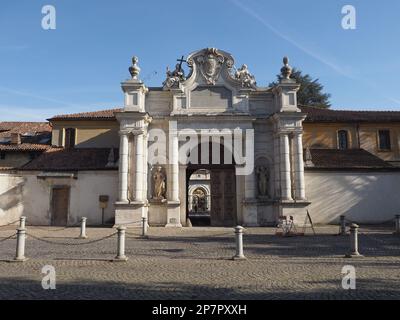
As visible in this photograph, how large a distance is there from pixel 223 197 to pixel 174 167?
390 cm

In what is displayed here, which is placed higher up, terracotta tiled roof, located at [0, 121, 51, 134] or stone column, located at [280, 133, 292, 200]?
terracotta tiled roof, located at [0, 121, 51, 134]

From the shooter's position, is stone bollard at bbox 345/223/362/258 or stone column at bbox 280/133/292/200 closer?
stone bollard at bbox 345/223/362/258

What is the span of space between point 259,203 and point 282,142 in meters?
4.11

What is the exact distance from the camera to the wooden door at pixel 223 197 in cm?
2428

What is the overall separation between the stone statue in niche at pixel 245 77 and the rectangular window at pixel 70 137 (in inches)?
550

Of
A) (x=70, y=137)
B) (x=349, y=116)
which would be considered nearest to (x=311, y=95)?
(x=349, y=116)

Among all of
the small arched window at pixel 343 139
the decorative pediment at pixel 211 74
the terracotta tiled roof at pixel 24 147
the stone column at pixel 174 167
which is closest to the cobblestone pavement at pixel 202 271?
the stone column at pixel 174 167

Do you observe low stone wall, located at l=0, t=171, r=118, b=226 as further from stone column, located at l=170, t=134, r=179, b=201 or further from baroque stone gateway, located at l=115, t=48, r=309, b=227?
stone column, located at l=170, t=134, r=179, b=201

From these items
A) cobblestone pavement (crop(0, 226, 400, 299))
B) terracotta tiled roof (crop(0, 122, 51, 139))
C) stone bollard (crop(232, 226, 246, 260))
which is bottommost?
cobblestone pavement (crop(0, 226, 400, 299))

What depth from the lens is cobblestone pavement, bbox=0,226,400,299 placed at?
7.20 m

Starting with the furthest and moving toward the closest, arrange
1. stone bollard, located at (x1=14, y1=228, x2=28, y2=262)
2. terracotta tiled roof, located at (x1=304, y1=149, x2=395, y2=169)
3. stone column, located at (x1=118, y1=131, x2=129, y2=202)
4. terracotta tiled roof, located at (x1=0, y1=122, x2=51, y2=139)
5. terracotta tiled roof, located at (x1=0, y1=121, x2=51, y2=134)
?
terracotta tiled roof, located at (x1=0, y1=121, x2=51, y2=134), terracotta tiled roof, located at (x1=0, y1=122, x2=51, y2=139), terracotta tiled roof, located at (x1=304, y1=149, x2=395, y2=169), stone column, located at (x1=118, y1=131, x2=129, y2=202), stone bollard, located at (x1=14, y1=228, x2=28, y2=262)

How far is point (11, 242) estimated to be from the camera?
1549cm

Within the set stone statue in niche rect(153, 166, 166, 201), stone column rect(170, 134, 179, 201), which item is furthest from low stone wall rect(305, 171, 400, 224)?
stone statue in niche rect(153, 166, 166, 201)

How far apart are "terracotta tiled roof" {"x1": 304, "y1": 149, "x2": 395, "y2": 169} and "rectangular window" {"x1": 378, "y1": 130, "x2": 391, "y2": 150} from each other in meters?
3.27
